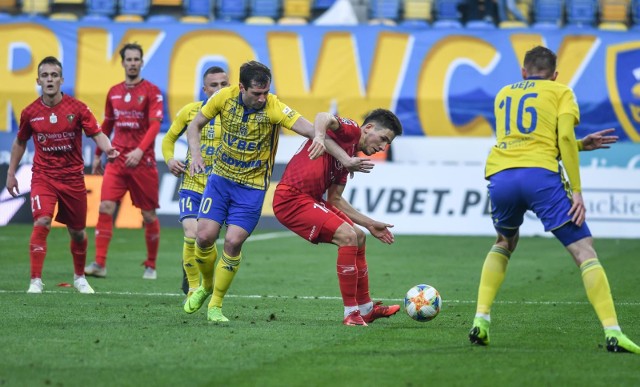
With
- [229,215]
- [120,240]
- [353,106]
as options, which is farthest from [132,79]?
[353,106]

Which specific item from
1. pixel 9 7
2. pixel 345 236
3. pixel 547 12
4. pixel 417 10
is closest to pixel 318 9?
pixel 417 10

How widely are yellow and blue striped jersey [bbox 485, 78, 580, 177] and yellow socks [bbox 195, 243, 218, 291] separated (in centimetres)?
270

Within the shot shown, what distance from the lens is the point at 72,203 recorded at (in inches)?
446

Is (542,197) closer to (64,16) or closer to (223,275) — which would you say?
(223,275)

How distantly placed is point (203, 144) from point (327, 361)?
4111mm

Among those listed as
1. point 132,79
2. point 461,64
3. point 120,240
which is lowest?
point 120,240

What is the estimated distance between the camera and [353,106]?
26.9 meters

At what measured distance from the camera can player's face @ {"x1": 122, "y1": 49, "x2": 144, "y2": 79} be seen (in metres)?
12.7

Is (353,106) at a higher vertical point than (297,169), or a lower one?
lower

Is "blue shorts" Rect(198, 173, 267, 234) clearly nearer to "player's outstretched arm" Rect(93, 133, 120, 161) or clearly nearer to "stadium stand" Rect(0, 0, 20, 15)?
"player's outstretched arm" Rect(93, 133, 120, 161)

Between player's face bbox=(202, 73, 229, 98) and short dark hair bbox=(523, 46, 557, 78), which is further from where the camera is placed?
player's face bbox=(202, 73, 229, 98)

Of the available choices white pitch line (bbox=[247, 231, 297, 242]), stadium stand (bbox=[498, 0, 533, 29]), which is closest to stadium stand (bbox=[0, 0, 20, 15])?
white pitch line (bbox=[247, 231, 297, 242])

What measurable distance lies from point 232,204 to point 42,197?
9.81 ft

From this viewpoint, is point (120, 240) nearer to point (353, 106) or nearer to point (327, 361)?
point (353, 106)
